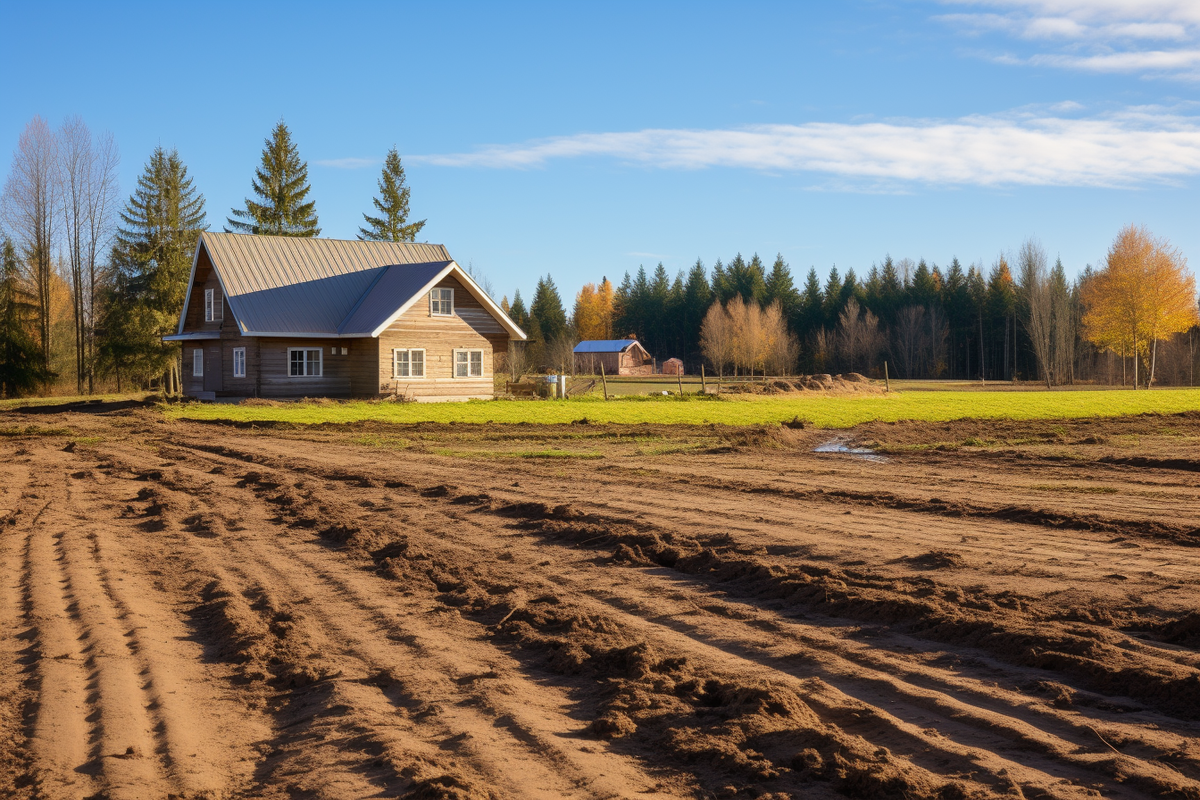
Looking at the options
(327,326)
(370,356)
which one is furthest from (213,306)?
(370,356)

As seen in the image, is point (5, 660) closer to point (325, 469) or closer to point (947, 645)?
point (947, 645)

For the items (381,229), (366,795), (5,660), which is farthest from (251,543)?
(381,229)

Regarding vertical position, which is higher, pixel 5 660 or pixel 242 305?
pixel 242 305

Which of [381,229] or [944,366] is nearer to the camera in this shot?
[381,229]

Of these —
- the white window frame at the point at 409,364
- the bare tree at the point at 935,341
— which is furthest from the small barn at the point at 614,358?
the white window frame at the point at 409,364

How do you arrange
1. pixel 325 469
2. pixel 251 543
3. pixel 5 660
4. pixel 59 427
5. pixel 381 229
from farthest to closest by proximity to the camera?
pixel 381 229 → pixel 59 427 → pixel 325 469 → pixel 251 543 → pixel 5 660

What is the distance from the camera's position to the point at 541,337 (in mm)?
106375

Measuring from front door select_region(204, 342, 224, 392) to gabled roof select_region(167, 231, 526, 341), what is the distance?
1453 mm

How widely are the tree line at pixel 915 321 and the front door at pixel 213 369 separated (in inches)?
1112

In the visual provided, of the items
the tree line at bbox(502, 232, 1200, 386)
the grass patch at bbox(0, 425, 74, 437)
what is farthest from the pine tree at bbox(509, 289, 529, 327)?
the grass patch at bbox(0, 425, 74, 437)

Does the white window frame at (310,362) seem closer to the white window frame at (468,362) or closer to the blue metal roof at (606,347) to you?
the white window frame at (468,362)

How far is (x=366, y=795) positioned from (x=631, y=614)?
3.13 metres

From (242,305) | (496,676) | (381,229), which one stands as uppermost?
(381,229)

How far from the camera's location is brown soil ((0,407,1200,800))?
414 centimetres
